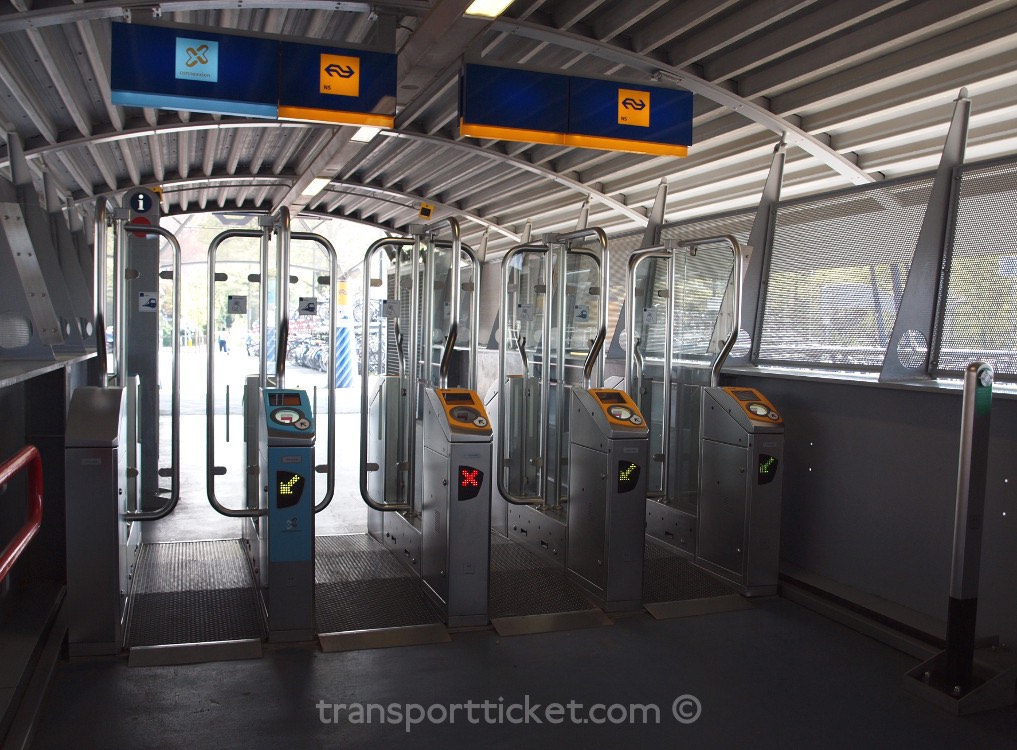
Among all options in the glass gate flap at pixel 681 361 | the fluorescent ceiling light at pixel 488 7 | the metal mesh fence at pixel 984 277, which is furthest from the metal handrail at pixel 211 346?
the metal mesh fence at pixel 984 277

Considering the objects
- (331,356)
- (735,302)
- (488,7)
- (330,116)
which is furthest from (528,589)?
(488,7)

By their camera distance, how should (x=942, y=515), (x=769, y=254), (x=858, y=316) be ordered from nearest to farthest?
(x=942, y=515) < (x=858, y=316) < (x=769, y=254)

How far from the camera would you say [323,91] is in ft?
17.1

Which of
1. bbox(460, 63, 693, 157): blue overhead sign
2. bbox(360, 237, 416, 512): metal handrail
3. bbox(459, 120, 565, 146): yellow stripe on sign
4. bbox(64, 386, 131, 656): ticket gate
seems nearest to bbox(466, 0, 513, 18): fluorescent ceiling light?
bbox(460, 63, 693, 157): blue overhead sign

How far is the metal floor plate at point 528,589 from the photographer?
176 inches

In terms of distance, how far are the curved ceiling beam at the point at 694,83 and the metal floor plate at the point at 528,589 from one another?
11.0 feet

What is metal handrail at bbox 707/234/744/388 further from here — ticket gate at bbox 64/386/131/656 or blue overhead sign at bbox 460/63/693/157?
ticket gate at bbox 64/386/131/656

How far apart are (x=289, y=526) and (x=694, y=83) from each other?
4.21 m

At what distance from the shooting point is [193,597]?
14.4ft

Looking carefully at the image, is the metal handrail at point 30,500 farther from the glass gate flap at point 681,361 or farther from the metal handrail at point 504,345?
the glass gate flap at point 681,361

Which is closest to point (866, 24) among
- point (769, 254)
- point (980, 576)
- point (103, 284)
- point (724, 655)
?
point (769, 254)

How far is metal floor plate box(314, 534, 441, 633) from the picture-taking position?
4203mm

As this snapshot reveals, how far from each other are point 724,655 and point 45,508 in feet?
11.7

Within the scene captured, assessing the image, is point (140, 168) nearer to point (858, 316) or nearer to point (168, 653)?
point (168, 653)
